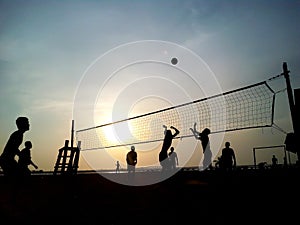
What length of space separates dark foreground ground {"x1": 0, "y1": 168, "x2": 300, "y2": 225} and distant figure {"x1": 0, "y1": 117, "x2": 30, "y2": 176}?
256mm

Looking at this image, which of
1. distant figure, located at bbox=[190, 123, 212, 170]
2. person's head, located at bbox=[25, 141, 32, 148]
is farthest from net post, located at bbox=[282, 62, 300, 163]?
person's head, located at bbox=[25, 141, 32, 148]

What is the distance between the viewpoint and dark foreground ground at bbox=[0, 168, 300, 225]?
4.79 metres

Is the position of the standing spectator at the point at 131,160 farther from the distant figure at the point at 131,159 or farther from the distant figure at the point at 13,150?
the distant figure at the point at 13,150

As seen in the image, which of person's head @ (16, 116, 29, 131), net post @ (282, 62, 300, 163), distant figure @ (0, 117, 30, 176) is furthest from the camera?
net post @ (282, 62, 300, 163)

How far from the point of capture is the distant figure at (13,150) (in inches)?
215

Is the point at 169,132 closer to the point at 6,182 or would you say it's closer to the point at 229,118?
the point at 229,118

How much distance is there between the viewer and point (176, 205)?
539 centimetres

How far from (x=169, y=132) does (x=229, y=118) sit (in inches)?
130

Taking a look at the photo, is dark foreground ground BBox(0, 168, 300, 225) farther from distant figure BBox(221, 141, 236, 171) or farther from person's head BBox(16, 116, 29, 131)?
distant figure BBox(221, 141, 236, 171)

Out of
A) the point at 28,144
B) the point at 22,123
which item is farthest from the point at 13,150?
the point at 28,144

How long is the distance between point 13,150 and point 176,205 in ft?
12.0

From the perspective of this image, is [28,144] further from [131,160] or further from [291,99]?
[291,99]

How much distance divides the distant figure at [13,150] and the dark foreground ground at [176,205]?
26 centimetres

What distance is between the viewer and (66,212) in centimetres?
528
